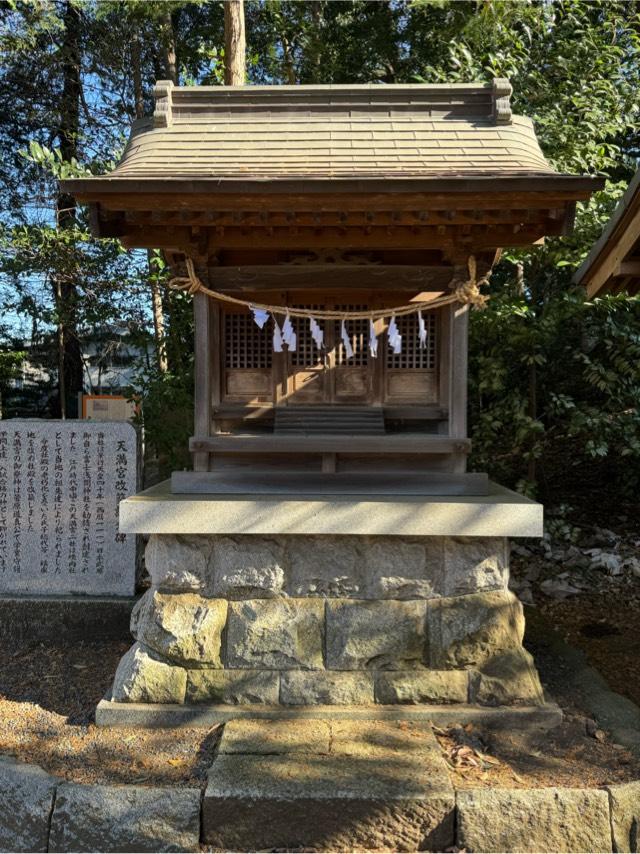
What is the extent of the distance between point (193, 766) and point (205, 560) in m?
1.22

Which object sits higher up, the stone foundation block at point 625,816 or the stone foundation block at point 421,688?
the stone foundation block at point 421,688

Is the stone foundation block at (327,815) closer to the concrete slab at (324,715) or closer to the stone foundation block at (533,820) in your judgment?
the stone foundation block at (533,820)

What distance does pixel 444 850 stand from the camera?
3.21 meters

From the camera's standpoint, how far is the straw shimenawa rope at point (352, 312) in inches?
167

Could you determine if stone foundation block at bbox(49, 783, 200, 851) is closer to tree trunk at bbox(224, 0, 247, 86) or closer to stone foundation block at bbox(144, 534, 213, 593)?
stone foundation block at bbox(144, 534, 213, 593)

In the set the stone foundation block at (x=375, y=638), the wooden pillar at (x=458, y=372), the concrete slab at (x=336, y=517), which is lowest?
the stone foundation block at (x=375, y=638)

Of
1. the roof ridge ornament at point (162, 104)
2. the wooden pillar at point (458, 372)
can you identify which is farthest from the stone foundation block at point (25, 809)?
the roof ridge ornament at point (162, 104)

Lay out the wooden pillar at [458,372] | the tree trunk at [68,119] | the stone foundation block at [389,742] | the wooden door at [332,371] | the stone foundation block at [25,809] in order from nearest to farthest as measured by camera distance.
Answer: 1. the stone foundation block at [25,809]
2. the stone foundation block at [389,742]
3. the wooden pillar at [458,372]
4. the wooden door at [332,371]
5. the tree trunk at [68,119]

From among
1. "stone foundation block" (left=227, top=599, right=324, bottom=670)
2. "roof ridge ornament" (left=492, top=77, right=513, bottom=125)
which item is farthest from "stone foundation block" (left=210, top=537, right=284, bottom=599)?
"roof ridge ornament" (left=492, top=77, right=513, bottom=125)

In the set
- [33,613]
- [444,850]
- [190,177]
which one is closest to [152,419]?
[33,613]

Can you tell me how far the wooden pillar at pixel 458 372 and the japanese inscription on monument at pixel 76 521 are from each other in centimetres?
315

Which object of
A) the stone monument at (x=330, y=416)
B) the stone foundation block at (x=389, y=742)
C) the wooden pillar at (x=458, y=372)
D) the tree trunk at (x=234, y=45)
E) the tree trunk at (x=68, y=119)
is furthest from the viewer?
the tree trunk at (x=68, y=119)

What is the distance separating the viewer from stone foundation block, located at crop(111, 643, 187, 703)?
162 inches

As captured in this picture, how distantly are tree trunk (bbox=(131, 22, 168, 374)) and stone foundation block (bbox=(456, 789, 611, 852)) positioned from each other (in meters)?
6.03
